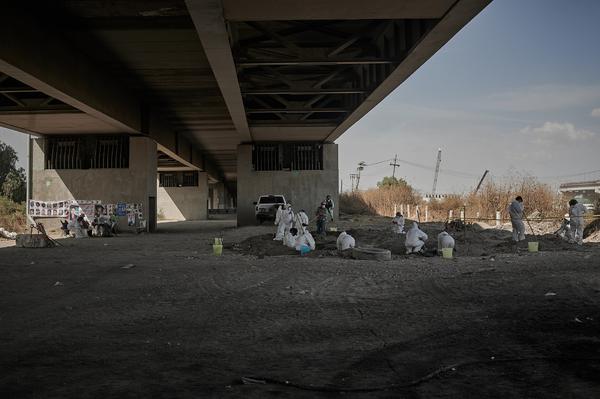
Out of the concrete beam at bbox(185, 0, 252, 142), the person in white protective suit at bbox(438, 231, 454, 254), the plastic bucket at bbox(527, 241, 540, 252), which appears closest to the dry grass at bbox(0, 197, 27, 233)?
the concrete beam at bbox(185, 0, 252, 142)

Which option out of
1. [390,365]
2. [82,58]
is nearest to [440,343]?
[390,365]

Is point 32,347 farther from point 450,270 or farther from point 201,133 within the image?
point 201,133

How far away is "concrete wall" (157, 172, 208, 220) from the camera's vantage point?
193 feet

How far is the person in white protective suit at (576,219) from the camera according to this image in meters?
18.5

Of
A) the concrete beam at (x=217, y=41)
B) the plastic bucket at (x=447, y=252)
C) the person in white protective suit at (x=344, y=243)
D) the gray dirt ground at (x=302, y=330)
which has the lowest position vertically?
the gray dirt ground at (x=302, y=330)

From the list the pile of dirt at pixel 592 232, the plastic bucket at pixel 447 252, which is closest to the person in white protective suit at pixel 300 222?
the plastic bucket at pixel 447 252

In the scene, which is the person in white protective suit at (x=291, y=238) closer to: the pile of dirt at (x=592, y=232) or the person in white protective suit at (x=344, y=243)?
the person in white protective suit at (x=344, y=243)

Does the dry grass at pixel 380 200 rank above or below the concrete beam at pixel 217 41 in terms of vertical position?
below

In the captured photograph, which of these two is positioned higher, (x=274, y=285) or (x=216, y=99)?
(x=216, y=99)

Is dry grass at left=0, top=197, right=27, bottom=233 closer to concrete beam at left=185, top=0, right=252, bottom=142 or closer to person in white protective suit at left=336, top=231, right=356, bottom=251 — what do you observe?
concrete beam at left=185, top=0, right=252, bottom=142

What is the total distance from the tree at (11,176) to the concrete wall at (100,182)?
879 inches

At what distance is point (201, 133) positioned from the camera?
38.2m

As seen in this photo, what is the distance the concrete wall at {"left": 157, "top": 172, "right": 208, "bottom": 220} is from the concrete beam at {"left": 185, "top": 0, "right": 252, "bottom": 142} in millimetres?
37714

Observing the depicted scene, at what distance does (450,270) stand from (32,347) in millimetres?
8338
